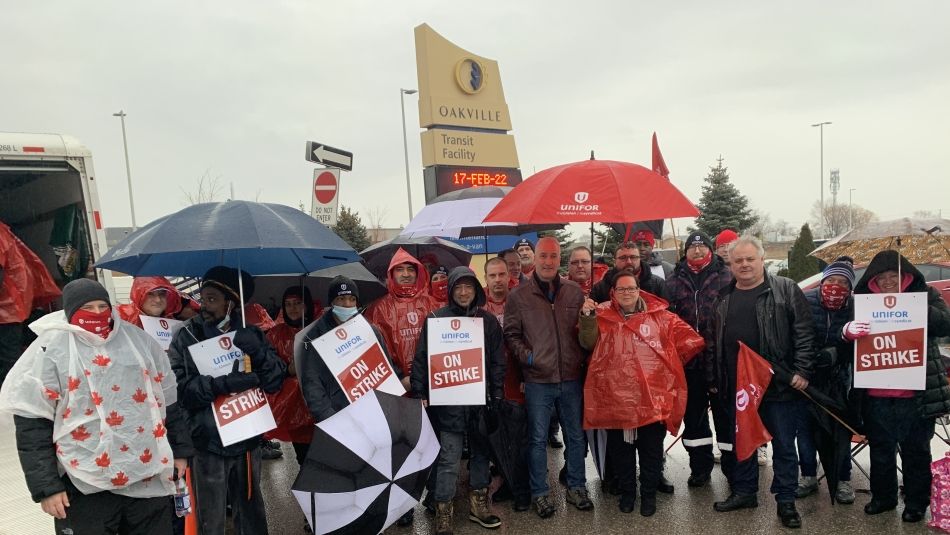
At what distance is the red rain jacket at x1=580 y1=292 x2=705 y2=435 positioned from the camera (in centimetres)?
425

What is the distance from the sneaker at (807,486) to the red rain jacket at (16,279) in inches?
303

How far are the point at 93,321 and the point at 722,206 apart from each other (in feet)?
69.8

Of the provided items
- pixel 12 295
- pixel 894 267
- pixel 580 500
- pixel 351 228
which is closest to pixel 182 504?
pixel 580 500

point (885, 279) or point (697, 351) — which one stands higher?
point (885, 279)

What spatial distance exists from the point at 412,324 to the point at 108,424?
7.74ft

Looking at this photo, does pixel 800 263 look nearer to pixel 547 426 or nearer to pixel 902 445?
pixel 902 445

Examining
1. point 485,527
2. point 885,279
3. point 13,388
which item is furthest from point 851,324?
point 13,388

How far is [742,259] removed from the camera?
4.20m

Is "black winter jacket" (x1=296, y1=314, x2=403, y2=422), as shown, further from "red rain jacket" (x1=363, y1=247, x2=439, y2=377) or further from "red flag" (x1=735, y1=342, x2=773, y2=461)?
"red flag" (x1=735, y1=342, x2=773, y2=461)

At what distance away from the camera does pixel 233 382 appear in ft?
11.3

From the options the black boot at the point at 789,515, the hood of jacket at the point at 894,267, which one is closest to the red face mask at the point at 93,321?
the black boot at the point at 789,515

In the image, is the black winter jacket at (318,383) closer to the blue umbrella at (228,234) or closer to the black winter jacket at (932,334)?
the blue umbrella at (228,234)

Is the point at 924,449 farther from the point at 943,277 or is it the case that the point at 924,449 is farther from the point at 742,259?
the point at 943,277

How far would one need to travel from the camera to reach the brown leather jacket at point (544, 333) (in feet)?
14.3
